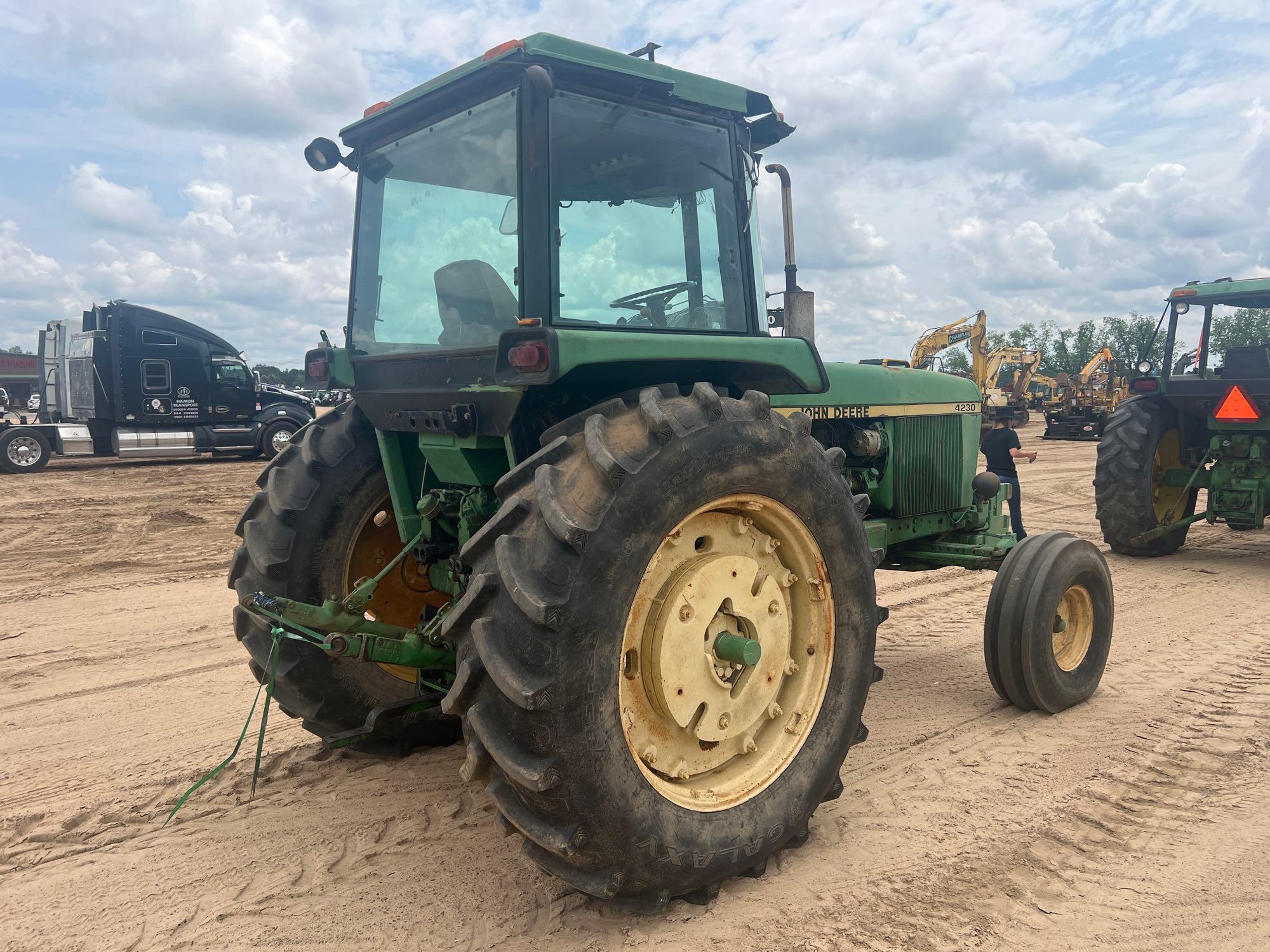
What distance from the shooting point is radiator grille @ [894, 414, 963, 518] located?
4770 mm

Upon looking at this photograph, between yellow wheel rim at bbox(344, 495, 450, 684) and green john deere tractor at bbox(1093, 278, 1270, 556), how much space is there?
6.71 metres

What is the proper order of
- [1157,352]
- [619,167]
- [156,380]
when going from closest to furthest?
[619,167] < [1157,352] < [156,380]

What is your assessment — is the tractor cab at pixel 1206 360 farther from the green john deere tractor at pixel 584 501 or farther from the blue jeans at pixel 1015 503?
the green john deere tractor at pixel 584 501

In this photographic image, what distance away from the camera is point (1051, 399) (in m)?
25.2

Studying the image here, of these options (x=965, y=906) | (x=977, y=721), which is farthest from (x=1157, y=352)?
(x=965, y=906)

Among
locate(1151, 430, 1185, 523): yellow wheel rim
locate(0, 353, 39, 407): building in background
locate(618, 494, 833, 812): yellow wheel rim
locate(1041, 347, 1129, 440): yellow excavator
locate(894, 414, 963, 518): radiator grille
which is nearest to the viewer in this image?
locate(618, 494, 833, 812): yellow wheel rim

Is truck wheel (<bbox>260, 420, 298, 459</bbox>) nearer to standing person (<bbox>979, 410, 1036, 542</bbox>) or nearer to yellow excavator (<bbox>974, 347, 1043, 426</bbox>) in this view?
standing person (<bbox>979, 410, 1036, 542</bbox>)

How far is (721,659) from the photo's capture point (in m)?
2.83

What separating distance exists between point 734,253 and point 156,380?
53.2ft

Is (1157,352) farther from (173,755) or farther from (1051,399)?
(1051,399)

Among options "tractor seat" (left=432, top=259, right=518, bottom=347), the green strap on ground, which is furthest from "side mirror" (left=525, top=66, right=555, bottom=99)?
the green strap on ground

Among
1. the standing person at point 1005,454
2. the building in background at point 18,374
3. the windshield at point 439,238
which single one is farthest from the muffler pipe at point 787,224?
the building in background at point 18,374

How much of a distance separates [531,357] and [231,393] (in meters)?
16.8

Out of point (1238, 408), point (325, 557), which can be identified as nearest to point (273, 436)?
point (325, 557)
